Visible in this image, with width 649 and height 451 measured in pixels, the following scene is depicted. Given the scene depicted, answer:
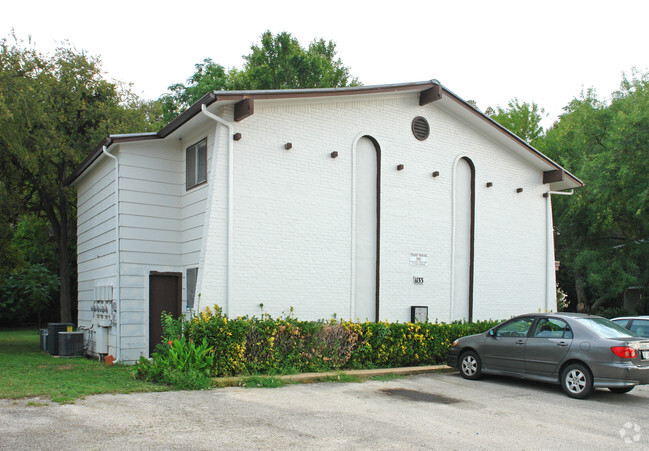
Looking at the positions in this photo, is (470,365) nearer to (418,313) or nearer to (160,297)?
(418,313)

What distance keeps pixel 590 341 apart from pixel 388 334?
14.7 feet

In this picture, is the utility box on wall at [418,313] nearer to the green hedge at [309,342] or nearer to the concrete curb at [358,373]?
the green hedge at [309,342]

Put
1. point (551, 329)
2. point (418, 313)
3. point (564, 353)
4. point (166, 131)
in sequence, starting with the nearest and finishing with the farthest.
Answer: point (564, 353) < point (551, 329) < point (166, 131) < point (418, 313)

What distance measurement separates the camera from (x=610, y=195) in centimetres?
2600

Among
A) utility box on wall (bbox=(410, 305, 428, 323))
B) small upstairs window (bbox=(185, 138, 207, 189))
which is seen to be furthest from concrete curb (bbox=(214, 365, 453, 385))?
small upstairs window (bbox=(185, 138, 207, 189))

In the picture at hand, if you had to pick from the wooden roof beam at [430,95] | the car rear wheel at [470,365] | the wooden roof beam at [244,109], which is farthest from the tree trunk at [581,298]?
the wooden roof beam at [244,109]

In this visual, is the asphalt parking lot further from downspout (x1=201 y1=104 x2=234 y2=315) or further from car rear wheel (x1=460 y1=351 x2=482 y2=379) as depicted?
downspout (x1=201 y1=104 x2=234 y2=315)

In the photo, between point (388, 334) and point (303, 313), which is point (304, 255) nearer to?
point (303, 313)

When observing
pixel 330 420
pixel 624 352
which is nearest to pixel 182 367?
pixel 330 420

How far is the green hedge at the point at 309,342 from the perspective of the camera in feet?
36.2

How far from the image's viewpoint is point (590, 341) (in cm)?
1031

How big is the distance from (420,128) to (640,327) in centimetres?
716

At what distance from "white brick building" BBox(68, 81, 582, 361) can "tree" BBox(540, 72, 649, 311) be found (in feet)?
32.1

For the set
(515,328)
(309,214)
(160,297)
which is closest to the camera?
(515,328)
